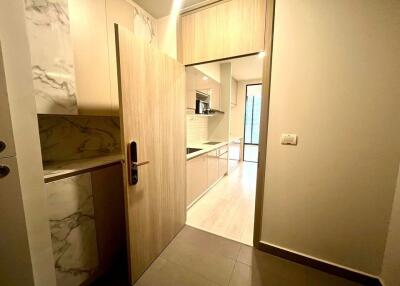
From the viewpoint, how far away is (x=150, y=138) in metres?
1.33

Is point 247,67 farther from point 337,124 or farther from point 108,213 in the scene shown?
point 108,213

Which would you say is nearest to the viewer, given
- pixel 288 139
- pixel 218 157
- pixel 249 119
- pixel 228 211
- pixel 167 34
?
pixel 288 139

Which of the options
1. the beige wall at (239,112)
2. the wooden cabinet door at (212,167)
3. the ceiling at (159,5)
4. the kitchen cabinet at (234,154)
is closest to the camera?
the ceiling at (159,5)

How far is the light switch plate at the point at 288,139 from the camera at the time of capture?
1389mm

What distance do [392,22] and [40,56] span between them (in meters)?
2.19

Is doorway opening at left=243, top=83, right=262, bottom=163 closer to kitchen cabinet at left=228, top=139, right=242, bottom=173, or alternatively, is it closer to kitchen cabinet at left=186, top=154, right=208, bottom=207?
kitchen cabinet at left=228, top=139, right=242, bottom=173

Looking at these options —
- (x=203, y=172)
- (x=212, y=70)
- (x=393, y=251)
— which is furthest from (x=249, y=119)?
(x=393, y=251)

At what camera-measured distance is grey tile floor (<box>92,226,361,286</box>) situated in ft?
4.36

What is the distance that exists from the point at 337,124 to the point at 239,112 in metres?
4.10

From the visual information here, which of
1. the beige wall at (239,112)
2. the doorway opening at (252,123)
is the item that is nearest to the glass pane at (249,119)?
the doorway opening at (252,123)

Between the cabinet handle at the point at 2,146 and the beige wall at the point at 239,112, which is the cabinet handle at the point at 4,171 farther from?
the beige wall at the point at 239,112

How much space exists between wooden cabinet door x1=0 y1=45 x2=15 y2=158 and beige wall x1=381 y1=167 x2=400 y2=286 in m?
2.25

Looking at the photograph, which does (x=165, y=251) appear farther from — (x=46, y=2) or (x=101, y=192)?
(x=46, y=2)

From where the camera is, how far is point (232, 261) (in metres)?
1.53
